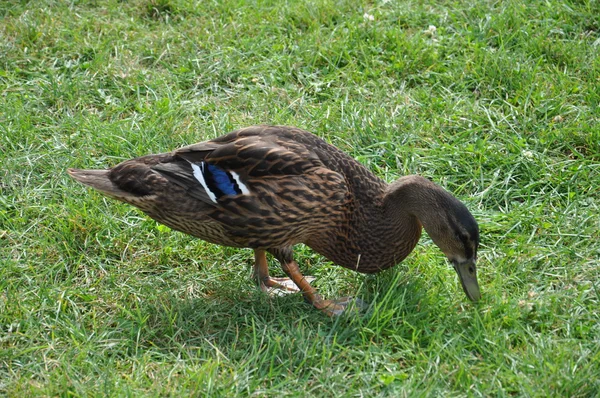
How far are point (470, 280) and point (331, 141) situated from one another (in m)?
1.73

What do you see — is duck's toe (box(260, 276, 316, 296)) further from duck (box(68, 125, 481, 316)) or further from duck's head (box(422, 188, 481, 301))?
duck's head (box(422, 188, 481, 301))

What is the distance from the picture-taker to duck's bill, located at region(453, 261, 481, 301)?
157 inches

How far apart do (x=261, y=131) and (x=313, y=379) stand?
1.36 m

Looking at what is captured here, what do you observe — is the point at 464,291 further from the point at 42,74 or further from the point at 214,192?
the point at 42,74

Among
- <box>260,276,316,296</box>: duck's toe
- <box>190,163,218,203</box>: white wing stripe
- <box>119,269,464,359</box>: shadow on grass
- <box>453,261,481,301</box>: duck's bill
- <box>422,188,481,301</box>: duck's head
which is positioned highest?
<box>190,163,218,203</box>: white wing stripe

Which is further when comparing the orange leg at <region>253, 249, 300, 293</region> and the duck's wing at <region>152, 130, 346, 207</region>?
the orange leg at <region>253, 249, 300, 293</region>

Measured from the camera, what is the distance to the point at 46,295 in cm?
416

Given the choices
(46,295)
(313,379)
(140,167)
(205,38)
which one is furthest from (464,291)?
(205,38)

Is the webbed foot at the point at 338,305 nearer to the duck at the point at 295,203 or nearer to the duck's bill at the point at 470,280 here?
the duck at the point at 295,203

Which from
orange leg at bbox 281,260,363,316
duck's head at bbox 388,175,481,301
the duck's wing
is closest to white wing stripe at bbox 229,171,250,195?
the duck's wing

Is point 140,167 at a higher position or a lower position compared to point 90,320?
higher

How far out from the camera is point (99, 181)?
14.1 ft

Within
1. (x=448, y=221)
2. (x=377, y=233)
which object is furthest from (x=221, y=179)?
(x=448, y=221)

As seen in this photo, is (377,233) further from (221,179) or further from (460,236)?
(221,179)
